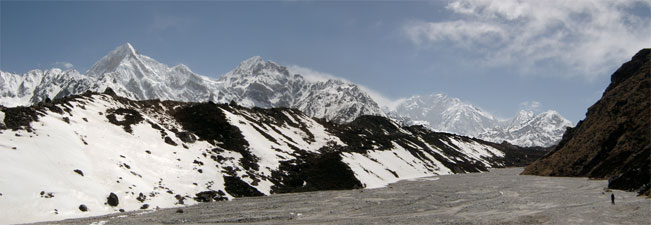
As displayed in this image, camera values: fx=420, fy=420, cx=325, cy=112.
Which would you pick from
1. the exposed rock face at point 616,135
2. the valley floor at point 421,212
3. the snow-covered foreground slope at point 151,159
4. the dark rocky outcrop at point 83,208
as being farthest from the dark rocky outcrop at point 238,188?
the exposed rock face at point 616,135

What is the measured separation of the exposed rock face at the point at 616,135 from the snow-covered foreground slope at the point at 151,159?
3625 cm

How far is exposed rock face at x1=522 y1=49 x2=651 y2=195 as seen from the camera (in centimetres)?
7575

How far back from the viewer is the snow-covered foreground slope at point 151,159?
4159 cm

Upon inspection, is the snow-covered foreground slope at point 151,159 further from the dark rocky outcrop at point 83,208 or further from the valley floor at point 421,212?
the valley floor at point 421,212

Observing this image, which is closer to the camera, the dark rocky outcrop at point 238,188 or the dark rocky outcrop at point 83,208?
the dark rocky outcrop at point 83,208

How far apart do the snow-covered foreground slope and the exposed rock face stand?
119 ft

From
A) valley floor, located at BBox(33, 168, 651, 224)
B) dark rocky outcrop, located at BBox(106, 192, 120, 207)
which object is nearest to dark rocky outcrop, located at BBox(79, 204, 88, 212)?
valley floor, located at BBox(33, 168, 651, 224)

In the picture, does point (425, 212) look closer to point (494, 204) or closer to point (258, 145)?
point (494, 204)

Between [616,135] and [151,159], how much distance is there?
281 feet

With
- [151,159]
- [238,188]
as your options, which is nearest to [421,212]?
[238,188]

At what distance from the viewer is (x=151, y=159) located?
5944cm

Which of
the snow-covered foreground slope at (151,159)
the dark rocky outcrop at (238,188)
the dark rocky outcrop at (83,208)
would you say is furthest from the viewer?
the dark rocky outcrop at (238,188)

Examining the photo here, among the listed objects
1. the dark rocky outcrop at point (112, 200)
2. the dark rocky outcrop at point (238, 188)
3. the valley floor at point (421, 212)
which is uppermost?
the dark rocky outcrop at point (238, 188)

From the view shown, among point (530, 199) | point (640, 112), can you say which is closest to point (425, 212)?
point (530, 199)
